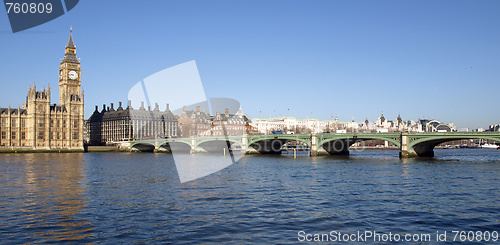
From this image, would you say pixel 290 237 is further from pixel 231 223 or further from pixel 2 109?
pixel 2 109

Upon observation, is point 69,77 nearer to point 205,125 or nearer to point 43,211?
point 205,125

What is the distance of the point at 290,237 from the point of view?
18625mm

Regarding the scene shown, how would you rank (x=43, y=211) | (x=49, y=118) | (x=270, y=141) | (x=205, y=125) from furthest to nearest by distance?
(x=205, y=125) < (x=49, y=118) < (x=270, y=141) < (x=43, y=211)

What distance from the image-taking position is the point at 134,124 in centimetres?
18075

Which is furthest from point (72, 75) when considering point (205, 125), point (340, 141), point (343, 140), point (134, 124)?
point (343, 140)

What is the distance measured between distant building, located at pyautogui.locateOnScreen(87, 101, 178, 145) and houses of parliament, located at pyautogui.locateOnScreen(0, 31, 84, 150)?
21.9 meters

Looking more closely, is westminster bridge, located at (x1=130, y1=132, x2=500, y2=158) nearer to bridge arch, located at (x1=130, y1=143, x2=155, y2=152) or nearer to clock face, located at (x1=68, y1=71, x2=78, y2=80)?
bridge arch, located at (x1=130, y1=143, x2=155, y2=152)

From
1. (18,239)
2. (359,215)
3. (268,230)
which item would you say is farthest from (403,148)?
(18,239)

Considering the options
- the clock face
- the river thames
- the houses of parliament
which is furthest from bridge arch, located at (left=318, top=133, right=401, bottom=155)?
the clock face

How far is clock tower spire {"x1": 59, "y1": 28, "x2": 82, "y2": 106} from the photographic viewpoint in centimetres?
16212

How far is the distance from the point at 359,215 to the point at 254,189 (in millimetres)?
12323

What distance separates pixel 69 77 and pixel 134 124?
3135 cm

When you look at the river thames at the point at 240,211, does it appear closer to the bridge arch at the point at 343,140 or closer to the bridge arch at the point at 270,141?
the bridge arch at the point at 343,140

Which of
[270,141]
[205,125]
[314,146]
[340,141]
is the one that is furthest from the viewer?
[205,125]
